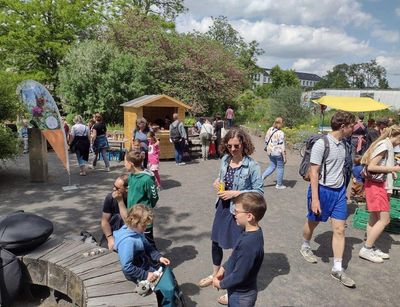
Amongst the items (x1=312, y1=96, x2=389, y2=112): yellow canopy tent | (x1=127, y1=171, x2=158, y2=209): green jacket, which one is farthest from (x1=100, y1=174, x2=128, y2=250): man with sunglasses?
(x1=312, y1=96, x2=389, y2=112): yellow canopy tent

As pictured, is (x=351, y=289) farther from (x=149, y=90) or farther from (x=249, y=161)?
(x=149, y=90)

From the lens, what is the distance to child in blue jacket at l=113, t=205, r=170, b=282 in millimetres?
3105

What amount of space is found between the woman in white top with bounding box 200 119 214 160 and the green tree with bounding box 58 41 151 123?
8.14 m

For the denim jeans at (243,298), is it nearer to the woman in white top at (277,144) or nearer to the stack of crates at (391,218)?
the stack of crates at (391,218)

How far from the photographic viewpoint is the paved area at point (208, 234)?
3.85 metres

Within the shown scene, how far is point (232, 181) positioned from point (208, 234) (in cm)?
220

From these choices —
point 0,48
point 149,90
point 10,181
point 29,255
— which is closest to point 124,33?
point 149,90

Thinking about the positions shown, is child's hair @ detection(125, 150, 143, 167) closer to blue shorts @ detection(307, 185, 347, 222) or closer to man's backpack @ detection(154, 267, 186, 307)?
man's backpack @ detection(154, 267, 186, 307)

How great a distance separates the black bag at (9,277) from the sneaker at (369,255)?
4098 millimetres

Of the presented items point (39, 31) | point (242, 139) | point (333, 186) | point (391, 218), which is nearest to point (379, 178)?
point (333, 186)

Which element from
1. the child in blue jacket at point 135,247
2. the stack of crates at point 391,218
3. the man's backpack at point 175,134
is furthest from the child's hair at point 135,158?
the man's backpack at point 175,134

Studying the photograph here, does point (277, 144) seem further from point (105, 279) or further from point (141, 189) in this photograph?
point (105, 279)

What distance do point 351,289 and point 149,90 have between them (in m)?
18.1

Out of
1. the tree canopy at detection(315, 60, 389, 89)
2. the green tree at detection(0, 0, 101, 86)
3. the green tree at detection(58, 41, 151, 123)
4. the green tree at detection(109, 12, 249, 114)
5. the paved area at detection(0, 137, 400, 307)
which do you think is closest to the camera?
the paved area at detection(0, 137, 400, 307)
